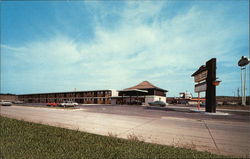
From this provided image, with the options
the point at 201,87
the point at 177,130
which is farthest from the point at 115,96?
the point at 177,130

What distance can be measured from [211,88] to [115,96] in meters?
38.8

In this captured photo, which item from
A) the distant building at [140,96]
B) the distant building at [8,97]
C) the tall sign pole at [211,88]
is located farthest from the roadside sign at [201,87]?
the distant building at [8,97]

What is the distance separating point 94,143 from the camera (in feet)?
19.4

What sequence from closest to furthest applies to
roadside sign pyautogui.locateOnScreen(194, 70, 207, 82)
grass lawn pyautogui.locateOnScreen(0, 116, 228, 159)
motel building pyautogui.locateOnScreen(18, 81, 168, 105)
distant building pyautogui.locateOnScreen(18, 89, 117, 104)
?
grass lawn pyautogui.locateOnScreen(0, 116, 228, 159)
roadside sign pyautogui.locateOnScreen(194, 70, 207, 82)
motel building pyautogui.locateOnScreen(18, 81, 168, 105)
distant building pyautogui.locateOnScreen(18, 89, 117, 104)

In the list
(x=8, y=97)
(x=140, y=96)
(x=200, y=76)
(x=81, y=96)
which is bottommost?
(x=8, y=97)

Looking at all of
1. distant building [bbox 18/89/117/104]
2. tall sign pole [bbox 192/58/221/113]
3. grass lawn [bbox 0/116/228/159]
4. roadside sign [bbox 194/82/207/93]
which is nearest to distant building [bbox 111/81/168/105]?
distant building [bbox 18/89/117/104]

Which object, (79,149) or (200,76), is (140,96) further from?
(79,149)

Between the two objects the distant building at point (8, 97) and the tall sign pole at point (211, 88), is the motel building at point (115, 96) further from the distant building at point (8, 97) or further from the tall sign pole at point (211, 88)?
the tall sign pole at point (211, 88)

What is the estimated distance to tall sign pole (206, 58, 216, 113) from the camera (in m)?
19.9

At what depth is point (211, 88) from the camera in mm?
20203

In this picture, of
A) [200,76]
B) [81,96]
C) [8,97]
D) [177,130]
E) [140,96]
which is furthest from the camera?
[8,97]

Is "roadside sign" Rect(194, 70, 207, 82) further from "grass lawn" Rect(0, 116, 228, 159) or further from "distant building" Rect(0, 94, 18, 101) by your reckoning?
"distant building" Rect(0, 94, 18, 101)

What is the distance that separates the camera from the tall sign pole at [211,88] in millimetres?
19944

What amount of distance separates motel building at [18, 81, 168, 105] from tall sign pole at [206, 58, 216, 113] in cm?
2397
